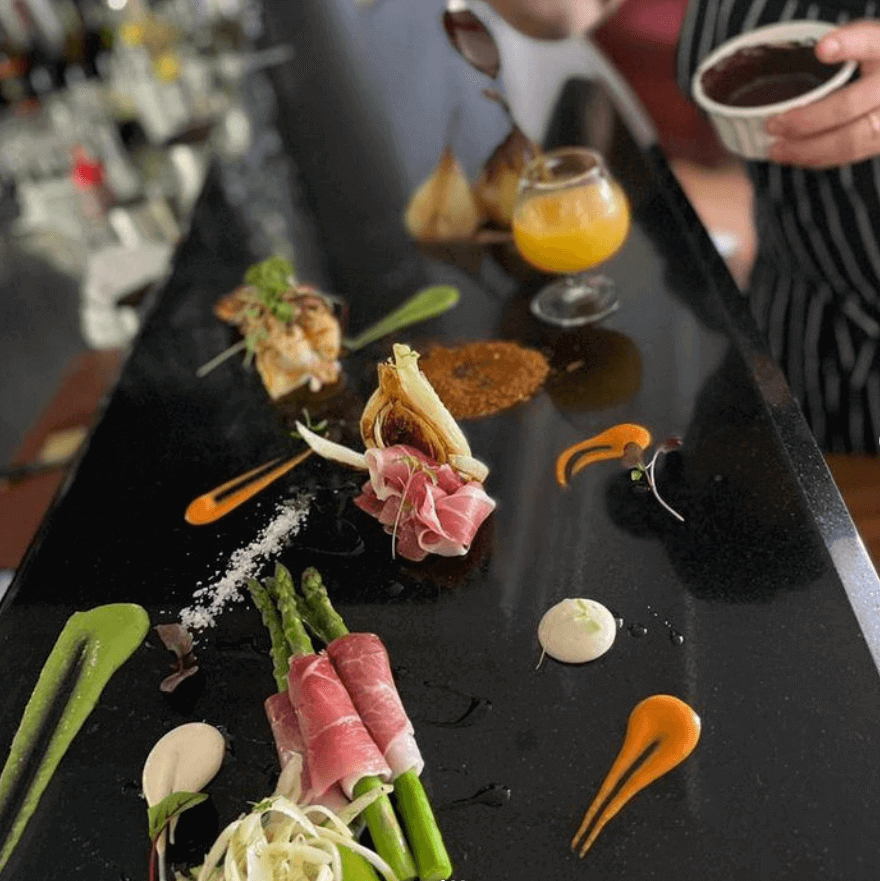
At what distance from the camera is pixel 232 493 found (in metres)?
1.72

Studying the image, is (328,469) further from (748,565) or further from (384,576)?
(748,565)

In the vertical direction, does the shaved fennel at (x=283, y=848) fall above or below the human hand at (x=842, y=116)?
below

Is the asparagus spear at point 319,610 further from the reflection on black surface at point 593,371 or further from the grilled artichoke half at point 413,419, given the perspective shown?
the reflection on black surface at point 593,371

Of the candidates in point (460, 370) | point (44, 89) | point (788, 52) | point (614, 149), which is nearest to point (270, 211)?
point (614, 149)

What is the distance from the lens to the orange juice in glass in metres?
1.88

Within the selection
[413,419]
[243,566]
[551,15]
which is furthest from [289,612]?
[551,15]

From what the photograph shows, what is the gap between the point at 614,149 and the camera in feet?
8.38

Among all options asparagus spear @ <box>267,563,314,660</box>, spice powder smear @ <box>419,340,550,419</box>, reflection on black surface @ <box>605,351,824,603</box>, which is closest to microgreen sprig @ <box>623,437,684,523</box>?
reflection on black surface @ <box>605,351,824,603</box>

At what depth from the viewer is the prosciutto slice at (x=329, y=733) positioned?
110cm

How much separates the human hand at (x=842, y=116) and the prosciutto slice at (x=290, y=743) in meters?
1.37

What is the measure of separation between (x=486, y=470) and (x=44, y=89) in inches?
237

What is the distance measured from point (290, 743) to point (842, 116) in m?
1.47

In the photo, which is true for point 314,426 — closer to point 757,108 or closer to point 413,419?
point 413,419

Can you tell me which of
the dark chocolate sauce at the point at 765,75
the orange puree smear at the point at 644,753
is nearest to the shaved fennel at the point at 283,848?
the orange puree smear at the point at 644,753
